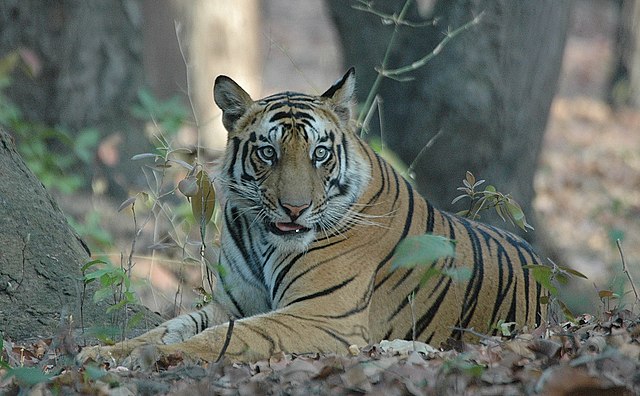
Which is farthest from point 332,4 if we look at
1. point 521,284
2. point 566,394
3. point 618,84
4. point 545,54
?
point 618,84

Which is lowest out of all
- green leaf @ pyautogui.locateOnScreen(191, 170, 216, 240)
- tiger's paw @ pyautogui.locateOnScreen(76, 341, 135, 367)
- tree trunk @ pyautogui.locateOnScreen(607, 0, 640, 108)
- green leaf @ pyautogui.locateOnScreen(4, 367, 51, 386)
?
tiger's paw @ pyautogui.locateOnScreen(76, 341, 135, 367)

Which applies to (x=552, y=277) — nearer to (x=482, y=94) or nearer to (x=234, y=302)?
(x=234, y=302)

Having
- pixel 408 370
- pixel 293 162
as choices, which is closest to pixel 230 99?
pixel 293 162

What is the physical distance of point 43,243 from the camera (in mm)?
5602

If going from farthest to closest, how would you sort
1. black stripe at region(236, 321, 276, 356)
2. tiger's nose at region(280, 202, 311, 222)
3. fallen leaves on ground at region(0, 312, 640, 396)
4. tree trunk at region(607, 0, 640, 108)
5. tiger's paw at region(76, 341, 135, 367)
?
tree trunk at region(607, 0, 640, 108) → tiger's nose at region(280, 202, 311, 222) → black stripe at region(236, 321, 276, 356) → tiger's paw at region(76, 341, 135, 367) → fallen leaves on ground at region(0, 312, 640, 396)

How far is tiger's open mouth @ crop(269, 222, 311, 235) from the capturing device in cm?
514

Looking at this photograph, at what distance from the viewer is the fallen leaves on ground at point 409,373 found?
11.6ft

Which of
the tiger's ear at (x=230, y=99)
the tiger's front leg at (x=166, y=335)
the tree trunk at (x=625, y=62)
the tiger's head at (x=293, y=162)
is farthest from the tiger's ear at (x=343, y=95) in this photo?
the tree trunk at (x=625, y=62)

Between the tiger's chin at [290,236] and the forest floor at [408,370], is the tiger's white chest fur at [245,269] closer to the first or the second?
the tiger's chin at [290,236]

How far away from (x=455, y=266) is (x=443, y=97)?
4311 millimetres

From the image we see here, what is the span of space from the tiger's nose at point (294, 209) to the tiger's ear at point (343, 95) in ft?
2.11

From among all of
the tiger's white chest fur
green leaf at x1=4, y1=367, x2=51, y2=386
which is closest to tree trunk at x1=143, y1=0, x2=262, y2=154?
the tiger's white chest fur

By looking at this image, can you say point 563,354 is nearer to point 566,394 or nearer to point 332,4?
point 566,394

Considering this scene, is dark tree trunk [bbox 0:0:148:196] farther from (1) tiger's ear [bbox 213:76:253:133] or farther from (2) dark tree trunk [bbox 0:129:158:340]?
(1) tiger's ear [bbox 213:76:253:133]
